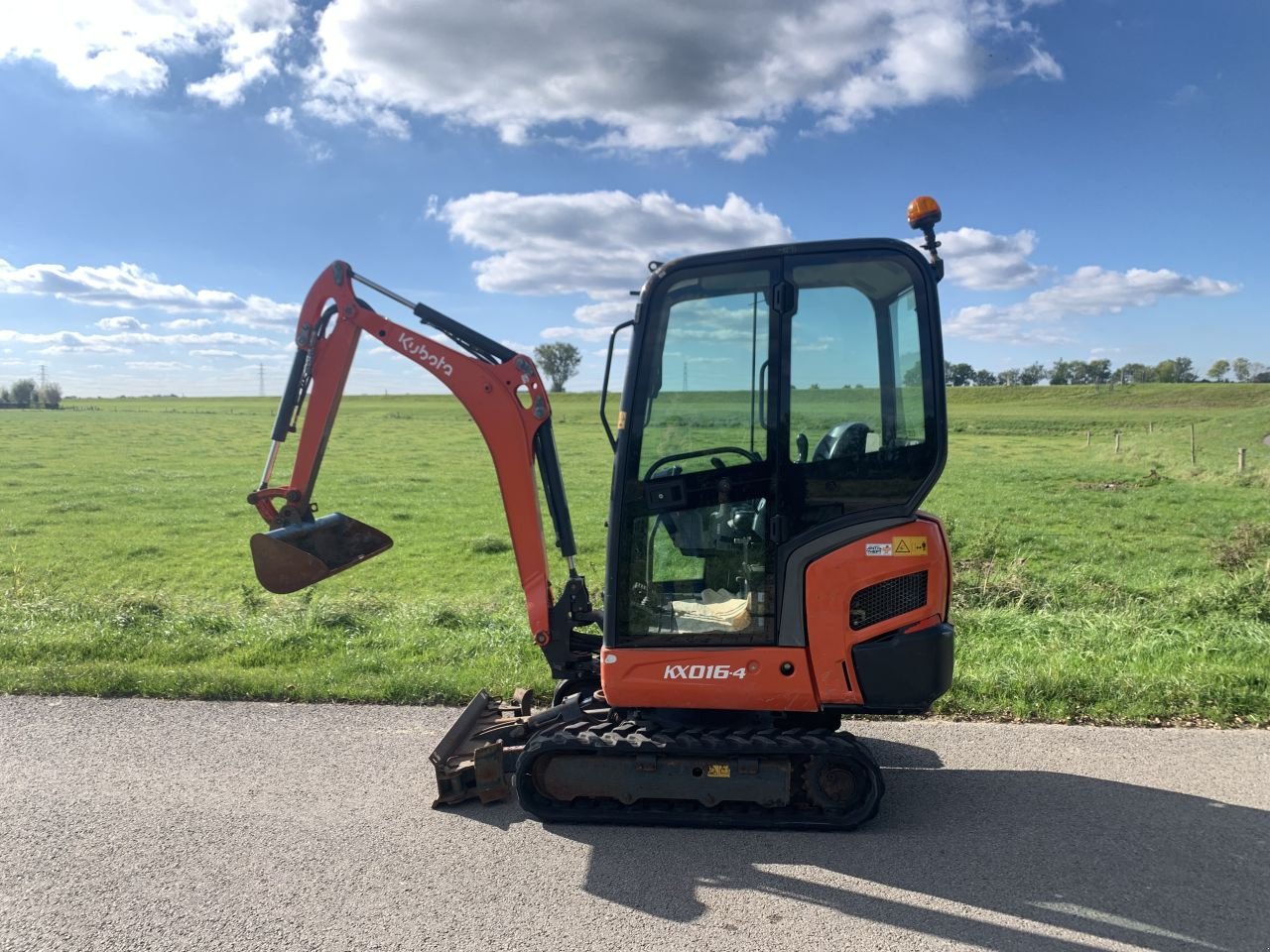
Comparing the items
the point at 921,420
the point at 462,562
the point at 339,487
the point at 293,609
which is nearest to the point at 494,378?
the point at 921,420

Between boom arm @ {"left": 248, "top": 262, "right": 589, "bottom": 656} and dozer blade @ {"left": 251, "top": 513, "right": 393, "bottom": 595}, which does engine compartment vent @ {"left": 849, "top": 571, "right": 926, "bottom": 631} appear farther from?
dozer blade @ {"left": 251, "top": 513, "right": 393, "bottom": 595}

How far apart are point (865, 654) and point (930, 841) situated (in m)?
0.91

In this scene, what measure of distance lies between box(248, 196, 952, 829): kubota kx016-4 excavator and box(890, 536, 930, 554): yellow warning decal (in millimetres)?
11

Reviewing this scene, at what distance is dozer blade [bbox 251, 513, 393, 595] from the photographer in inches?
195

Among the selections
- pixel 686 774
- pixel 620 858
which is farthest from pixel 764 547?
pixel 620 858

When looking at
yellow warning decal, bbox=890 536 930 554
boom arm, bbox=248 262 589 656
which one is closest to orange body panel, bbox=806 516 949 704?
yellow warning decal, bbox=890 536 930 554

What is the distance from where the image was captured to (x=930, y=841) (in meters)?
4.02

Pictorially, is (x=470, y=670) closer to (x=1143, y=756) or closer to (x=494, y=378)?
(x=494, y=378)

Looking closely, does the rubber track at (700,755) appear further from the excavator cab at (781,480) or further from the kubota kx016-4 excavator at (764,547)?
the excavator cab at (781,480)

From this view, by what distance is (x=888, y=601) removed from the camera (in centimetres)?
421

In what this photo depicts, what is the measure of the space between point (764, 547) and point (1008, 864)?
1.79 m

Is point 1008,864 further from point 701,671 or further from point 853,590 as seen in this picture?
point 701,671

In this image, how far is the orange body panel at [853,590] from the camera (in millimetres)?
4152

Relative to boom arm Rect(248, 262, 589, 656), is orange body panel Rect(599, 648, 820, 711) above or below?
below
